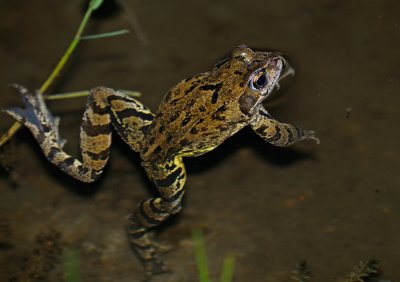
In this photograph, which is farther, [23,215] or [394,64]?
[394,64]

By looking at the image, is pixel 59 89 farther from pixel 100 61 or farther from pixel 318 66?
pixel 318 66

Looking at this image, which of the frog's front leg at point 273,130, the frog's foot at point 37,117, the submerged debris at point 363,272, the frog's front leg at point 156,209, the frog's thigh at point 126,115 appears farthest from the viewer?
the frog's foot at point 37,117

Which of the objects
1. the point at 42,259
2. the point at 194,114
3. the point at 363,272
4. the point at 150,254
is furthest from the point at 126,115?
the point at 363,272

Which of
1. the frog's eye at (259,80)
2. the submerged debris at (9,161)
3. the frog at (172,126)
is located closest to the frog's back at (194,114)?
the frog at (172,126)

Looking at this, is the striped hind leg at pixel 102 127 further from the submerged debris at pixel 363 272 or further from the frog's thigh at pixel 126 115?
the submerged debris at pixel 363 272

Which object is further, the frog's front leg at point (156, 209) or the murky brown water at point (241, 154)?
the murky brown water at point (241, 154)

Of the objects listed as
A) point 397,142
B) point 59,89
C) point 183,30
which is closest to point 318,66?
point 397,142

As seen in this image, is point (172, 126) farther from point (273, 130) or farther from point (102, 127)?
point (273, 130)
